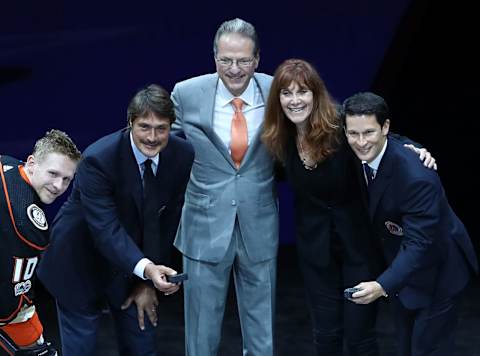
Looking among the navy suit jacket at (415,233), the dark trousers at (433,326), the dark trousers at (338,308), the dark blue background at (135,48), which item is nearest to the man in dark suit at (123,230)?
the dark trousers at (338,308)

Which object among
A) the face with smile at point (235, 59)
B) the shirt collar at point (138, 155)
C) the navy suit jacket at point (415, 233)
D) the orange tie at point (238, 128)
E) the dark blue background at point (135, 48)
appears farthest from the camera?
the dark blue background at point (135, 48)

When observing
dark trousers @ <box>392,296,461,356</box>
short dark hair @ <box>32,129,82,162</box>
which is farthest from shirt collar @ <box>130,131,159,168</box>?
dark trousers @ <box>392,296,461,356</box>

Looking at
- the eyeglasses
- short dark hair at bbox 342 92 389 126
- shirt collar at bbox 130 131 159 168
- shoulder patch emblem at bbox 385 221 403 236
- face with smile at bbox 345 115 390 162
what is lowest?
shoulder patch emblem at bbox 385 221 403 236

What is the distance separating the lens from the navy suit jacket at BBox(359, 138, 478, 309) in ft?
9.57

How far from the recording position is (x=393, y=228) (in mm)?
3041

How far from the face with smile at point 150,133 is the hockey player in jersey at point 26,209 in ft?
0.71

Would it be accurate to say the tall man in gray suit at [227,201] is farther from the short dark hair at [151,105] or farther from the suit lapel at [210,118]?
the short dark hair at [151,105]

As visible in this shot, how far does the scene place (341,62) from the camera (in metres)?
4.86

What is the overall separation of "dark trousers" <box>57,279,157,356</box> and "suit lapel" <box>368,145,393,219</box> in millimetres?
789

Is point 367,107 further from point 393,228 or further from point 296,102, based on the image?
point 393,228

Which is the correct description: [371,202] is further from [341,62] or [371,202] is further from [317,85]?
[341,62]

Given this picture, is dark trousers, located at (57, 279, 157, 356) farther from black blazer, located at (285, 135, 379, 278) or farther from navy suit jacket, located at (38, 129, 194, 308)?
black blazer, located at (285, 135, 379, 278)

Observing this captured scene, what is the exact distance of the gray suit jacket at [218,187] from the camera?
3.25m

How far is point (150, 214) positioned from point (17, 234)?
388mm
